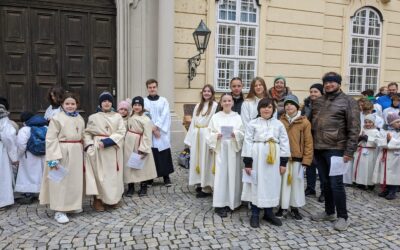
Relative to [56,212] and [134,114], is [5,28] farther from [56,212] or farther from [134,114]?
[56,212]

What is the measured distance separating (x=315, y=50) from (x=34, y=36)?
7.56m

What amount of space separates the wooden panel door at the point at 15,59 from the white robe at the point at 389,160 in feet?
23.3

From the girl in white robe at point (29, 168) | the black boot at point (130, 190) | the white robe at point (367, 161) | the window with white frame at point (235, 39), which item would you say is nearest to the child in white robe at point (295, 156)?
the white robe at point (367, 161)

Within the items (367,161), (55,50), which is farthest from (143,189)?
(55,50)

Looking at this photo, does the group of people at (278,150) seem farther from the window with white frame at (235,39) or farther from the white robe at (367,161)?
the window with white frame at (235,39)

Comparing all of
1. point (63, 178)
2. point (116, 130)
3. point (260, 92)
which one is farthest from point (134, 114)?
point (260, 92)

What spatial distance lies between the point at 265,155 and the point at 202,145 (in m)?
1.39

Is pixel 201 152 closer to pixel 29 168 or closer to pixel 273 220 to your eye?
pixel 273 220

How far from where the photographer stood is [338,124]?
4.33m

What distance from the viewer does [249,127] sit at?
4457mm

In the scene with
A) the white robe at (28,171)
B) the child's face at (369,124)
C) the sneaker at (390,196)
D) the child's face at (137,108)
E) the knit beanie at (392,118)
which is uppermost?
the child's face at (137,108)

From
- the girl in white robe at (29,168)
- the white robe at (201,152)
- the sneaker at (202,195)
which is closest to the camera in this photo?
the girl in white robe at (29,168)

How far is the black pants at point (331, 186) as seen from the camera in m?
4.37

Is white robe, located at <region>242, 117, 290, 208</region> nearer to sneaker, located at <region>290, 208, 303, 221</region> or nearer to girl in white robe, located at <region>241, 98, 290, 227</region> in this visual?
girl in white robe, located at <region>241, 98, 290, 227</region>
